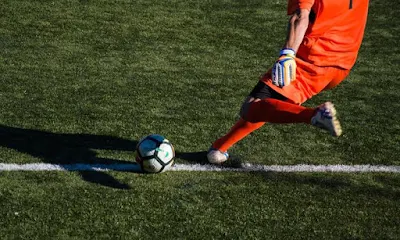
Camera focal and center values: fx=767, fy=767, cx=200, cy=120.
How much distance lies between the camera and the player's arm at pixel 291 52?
202 inches

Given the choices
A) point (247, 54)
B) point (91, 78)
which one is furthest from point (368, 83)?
point (91, 78)

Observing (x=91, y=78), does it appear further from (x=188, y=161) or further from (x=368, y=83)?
(x=368, y=83)

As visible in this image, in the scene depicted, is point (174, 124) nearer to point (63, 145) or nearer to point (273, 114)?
point (63, 145)

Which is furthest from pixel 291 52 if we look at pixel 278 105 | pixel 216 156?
pixel 216 156

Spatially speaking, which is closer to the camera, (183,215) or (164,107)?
(183,215)

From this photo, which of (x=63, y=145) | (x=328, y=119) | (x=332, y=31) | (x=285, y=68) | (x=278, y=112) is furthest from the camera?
(x=63, y=145)

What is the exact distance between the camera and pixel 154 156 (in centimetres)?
551

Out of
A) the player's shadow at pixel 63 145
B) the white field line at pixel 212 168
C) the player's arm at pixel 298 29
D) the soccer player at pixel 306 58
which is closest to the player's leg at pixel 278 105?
the soccer player at pixel 306 58

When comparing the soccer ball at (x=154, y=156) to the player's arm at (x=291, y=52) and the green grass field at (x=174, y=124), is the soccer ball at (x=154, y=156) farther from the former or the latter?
the player's arm at (x=291, y=52)

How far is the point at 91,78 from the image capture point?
786 centimetres

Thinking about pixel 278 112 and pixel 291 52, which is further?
pixel 278 112

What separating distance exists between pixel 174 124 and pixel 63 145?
1.05m

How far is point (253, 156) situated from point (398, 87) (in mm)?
2682

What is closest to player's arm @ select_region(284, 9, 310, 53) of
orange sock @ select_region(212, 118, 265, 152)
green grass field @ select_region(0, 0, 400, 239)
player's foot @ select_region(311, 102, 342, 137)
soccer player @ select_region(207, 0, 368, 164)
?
soccer player @ select_region(207, 0, 368, 164)
